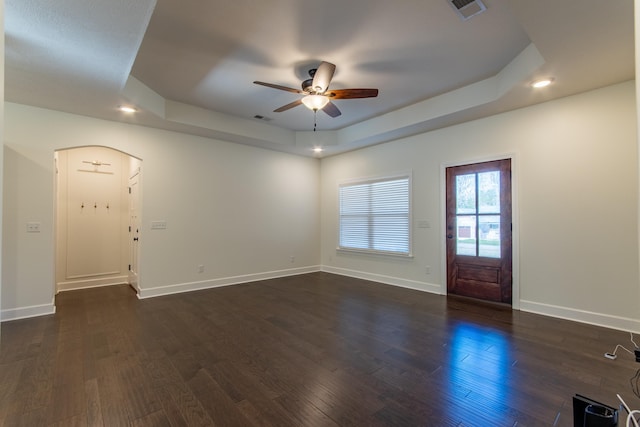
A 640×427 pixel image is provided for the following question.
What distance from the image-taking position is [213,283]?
5480mm

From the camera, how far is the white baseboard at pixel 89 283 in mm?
5285

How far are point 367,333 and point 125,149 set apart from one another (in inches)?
173

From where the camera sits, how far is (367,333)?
11.0 ft

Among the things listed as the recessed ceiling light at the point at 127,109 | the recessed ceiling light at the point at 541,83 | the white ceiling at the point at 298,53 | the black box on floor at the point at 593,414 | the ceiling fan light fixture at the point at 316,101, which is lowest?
the black box on floor at the point at 593,414

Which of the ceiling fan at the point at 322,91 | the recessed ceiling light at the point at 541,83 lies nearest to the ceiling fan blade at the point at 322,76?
the ceiling fan at the point at 322,91

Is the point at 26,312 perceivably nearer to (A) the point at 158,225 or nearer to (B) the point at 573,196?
(A) the point at 158,225

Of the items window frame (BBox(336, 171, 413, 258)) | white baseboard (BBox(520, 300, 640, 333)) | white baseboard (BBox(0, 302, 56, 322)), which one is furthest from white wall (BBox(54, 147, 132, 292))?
white baseboard (BBox(520, 300, 640, 333))

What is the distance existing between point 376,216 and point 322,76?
11.2 feet

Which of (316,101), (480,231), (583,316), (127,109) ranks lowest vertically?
(583,316)

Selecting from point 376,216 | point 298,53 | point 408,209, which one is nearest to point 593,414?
point 298,53

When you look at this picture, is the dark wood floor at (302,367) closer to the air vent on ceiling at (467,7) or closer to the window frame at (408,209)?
the window frame at (408,209)

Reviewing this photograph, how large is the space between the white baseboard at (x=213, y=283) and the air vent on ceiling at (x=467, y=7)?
5148 mm

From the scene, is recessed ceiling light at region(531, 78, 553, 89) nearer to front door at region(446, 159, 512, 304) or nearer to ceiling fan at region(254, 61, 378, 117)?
front door at region(446, 159, 512, 304)

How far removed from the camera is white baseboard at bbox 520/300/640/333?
3.39m
